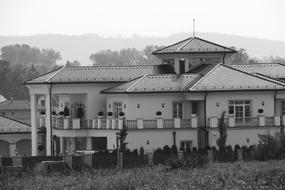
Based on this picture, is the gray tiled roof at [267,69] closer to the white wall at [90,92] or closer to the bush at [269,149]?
the white wall at [90,92]

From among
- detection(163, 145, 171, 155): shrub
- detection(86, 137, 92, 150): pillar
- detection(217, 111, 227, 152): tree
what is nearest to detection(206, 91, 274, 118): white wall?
detection(217, 111, 227, 152): tree

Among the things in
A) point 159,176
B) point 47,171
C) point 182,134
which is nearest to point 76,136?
point 182,134

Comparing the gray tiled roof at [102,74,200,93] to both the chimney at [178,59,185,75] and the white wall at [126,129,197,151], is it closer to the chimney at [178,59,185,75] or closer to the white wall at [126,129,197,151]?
the chimney at [178,59,185,75]

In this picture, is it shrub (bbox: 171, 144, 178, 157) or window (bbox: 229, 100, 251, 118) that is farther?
window (bbox: 229, 100, 251, 118)

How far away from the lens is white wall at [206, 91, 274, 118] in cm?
7275

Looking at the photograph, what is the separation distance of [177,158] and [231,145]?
27.3 feet

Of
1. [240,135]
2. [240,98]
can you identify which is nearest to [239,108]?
[240,98]

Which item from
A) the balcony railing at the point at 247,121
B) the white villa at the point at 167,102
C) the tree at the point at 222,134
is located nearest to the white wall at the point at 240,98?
the white villa at the point at 167,102

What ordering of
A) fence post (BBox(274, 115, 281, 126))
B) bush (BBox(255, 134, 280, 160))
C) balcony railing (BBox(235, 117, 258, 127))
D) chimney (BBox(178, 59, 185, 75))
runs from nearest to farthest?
bush (BBox(255, 134, 280, 160)) < balcony railing (BBox(235, 117, 258, 127)) < fence post (BBox(274, 115, 281, 126)) < chimney (BBox(178, 59, 185, 75))

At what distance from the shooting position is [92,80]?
76500mm

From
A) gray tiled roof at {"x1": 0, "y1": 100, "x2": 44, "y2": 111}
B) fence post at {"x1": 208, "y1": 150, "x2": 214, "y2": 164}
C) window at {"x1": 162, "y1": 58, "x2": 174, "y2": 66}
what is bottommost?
fence post at {"x1": 208, "y1": 150, "x2": 214, "y2": 164}

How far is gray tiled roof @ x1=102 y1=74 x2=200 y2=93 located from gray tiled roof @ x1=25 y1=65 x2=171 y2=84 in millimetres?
1699

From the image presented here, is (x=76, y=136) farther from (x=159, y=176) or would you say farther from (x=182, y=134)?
(x=159, y=176)

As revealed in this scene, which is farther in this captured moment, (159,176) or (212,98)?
(212,98)
